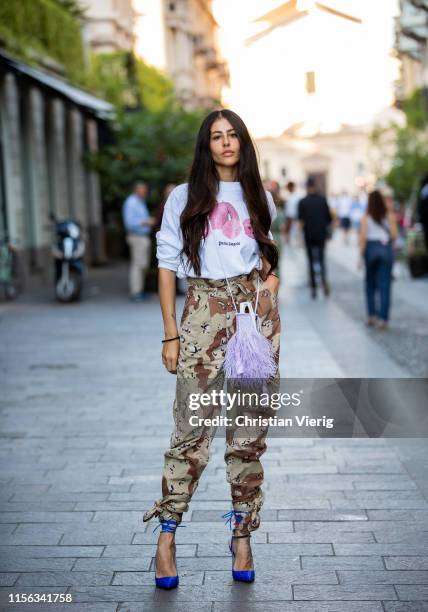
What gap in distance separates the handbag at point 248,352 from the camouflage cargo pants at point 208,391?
2.0 inches

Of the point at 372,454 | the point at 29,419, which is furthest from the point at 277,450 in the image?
the point at 29,419

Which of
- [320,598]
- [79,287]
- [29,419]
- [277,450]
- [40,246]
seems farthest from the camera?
[40,246]

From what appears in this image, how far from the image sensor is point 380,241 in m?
11.9

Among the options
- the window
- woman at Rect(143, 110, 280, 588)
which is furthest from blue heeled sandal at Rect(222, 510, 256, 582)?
the window

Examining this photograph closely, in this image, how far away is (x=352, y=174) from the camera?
94.9 meters

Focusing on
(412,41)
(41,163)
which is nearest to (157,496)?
(41,163)

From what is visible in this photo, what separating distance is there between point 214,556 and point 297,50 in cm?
411

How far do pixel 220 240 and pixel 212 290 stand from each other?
0.19 m

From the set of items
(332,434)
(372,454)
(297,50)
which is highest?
(297,50)

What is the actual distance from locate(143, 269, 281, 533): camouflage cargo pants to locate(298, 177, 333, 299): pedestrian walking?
11.9 m

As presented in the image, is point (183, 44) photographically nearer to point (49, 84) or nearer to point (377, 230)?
point (49, 84)

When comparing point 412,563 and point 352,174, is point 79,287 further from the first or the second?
point 352,174

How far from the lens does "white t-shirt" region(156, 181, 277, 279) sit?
397 centimetres

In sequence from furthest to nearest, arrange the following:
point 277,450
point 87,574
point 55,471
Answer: point 277,450, point 55,471, point 87,574
